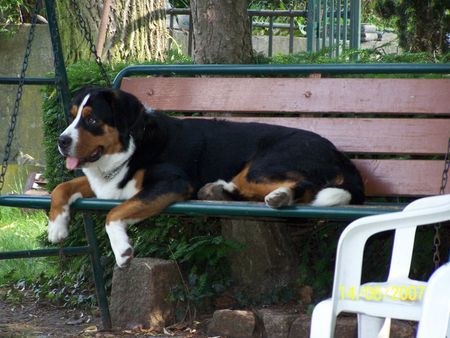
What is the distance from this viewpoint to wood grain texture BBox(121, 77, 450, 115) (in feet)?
16.9

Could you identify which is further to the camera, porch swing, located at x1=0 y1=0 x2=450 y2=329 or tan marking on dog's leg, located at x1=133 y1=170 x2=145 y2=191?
tan marking on dog's leg, located at x1=133 y1=170 x2=145 y2=191

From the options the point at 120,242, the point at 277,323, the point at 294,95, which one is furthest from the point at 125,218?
the point at 294,95


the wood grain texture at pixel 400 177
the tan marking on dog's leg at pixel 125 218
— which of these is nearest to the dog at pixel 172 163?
the tan marking on dog's leg at pixel 125 218

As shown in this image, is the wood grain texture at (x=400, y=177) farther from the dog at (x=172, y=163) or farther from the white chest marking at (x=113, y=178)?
the white chest marking at (x=113, y=178)

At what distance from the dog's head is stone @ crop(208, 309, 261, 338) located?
1.10 meters

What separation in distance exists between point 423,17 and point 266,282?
3831 millimetres

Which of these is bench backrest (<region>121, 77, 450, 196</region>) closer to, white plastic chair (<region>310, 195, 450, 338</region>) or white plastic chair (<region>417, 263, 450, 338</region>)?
white plastic chair (<region>310, 195, 450, 338</region>)

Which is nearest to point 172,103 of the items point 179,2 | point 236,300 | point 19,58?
point 236,300

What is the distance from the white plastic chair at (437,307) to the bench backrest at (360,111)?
6.97ft

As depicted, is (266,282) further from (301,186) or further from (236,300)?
(301,186)

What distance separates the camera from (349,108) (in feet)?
17.2

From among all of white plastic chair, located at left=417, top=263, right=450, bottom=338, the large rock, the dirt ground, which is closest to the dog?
A: the large rock

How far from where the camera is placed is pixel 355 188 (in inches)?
187

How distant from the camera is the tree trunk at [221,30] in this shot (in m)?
6.12
